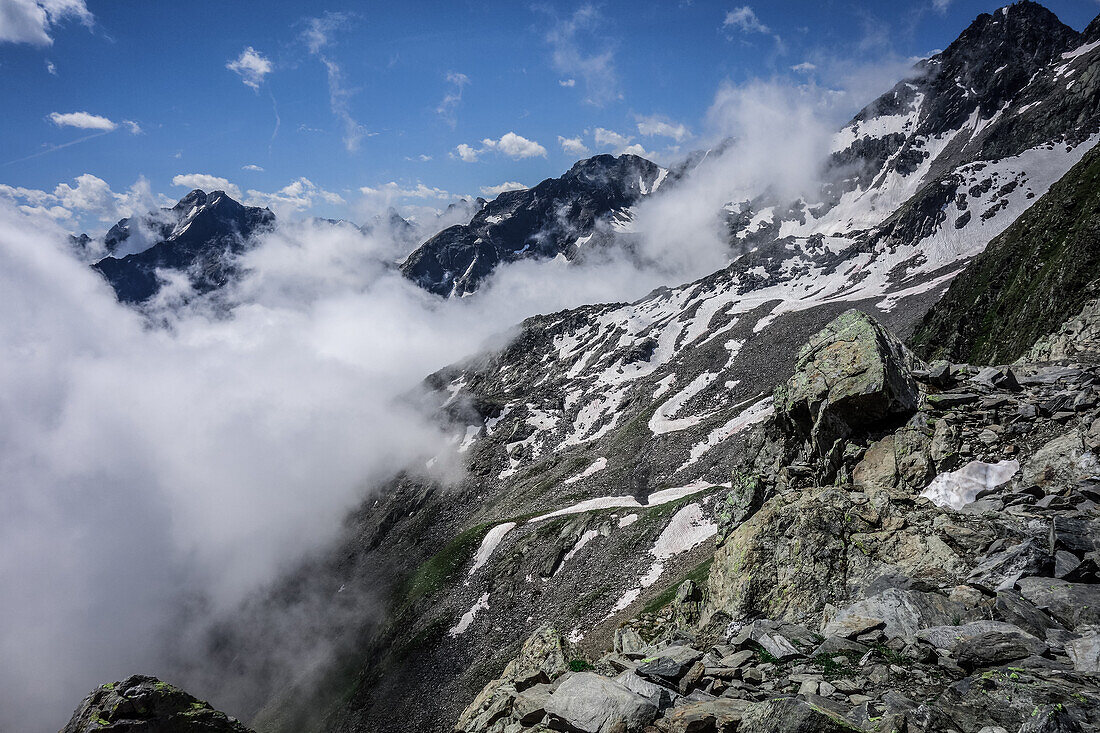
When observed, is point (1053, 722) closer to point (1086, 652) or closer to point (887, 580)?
point (1086, 652)

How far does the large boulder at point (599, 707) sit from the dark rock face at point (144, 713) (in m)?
15.0

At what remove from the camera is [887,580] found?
530 inches

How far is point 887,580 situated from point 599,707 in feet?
28.7

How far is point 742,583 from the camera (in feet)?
56.5

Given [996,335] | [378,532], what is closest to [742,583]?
[996,335]

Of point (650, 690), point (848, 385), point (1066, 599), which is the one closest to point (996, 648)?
point (1066, 599)

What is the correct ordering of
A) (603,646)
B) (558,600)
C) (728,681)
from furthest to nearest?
1. (558,600)
2. (603,646)
3. (728,681)

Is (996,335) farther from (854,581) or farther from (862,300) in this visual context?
(862,300)

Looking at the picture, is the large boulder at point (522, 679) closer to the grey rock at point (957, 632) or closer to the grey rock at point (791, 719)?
the grey rock at point (791, 719)

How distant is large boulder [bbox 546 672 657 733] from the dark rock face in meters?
15.0

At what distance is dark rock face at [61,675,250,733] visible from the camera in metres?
17.0

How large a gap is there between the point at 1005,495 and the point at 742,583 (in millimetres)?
8183

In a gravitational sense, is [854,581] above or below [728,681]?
below

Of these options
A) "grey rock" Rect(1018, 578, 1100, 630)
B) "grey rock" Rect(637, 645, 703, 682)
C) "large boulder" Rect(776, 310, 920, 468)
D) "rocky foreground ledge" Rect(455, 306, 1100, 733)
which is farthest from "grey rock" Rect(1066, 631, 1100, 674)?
"large boulder" Rect(776, 310, 920, 468)
